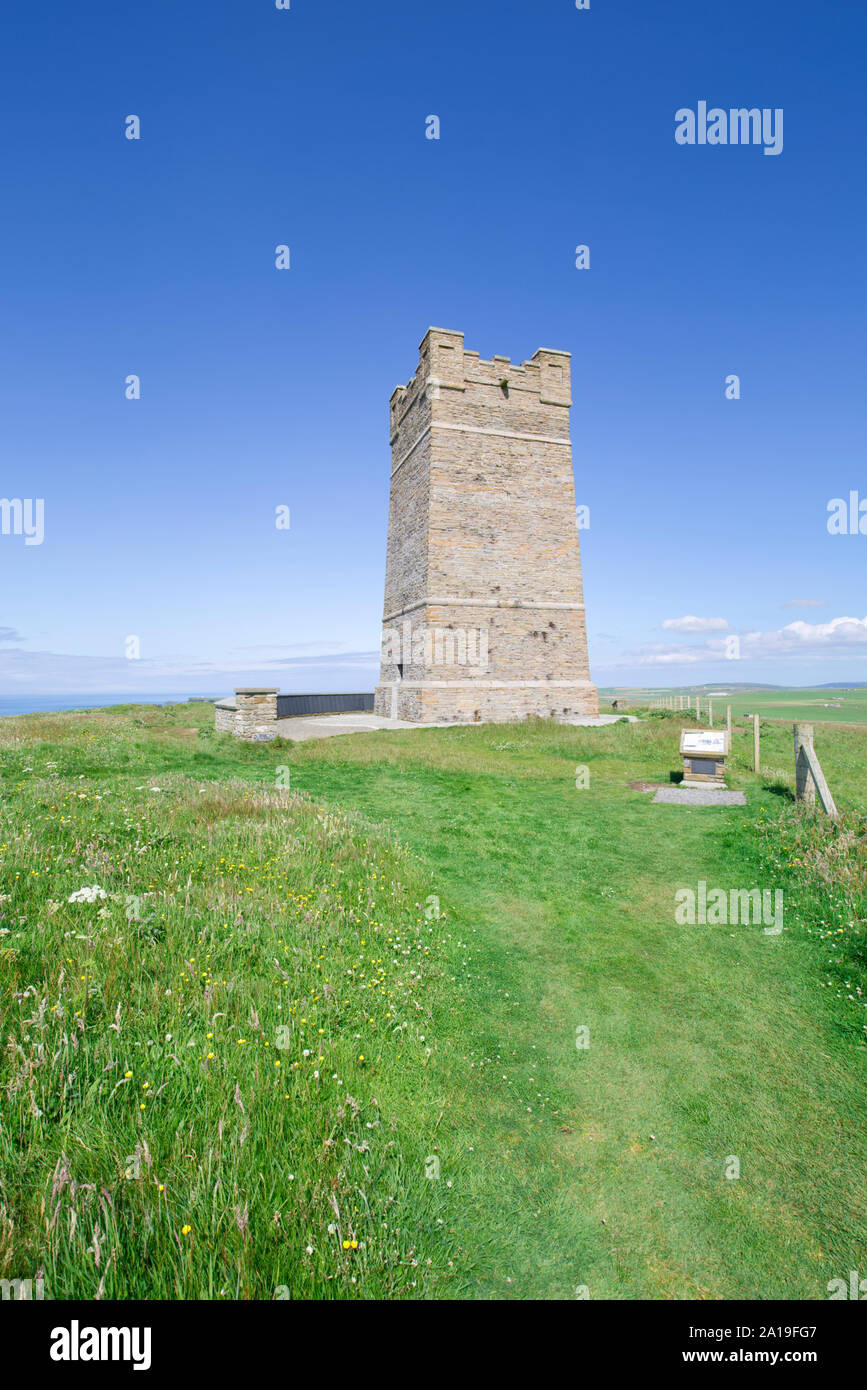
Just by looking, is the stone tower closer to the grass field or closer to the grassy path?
the grass field

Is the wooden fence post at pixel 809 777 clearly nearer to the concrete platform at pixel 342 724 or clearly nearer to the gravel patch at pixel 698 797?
the gravel patch at pixel 698 797

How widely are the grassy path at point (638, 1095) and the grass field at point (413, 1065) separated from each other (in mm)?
22

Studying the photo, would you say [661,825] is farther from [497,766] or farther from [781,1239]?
[781,1239]

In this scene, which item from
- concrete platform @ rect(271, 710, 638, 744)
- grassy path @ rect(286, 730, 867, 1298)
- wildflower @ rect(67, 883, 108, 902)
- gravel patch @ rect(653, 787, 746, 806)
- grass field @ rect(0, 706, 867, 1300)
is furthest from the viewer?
concrete platform @ rect(271, 710, 638, 744)

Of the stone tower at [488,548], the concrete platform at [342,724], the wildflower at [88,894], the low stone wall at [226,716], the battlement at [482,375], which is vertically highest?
the battlement at [482,375]

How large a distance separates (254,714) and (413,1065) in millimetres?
17368

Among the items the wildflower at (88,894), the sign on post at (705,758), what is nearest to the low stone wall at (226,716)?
the sign on post at (705,758)

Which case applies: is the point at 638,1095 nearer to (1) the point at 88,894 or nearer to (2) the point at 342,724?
(1) the point at 88,894

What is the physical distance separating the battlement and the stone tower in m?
0.06

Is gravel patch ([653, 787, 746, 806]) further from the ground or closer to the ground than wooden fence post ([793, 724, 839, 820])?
closer to the ground

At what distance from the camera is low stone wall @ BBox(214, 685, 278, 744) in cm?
2031

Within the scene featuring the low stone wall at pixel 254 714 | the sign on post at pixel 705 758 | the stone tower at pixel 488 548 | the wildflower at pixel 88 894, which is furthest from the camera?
the stone tower at pixel 488 548

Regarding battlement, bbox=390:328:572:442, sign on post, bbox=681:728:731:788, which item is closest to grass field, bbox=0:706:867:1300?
sign on post, bbox=681:728:731:788

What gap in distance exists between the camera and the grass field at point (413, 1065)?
279 centimetres
